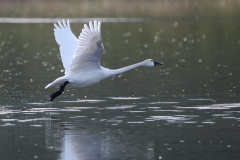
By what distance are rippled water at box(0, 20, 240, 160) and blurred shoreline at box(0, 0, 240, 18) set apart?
17669mm

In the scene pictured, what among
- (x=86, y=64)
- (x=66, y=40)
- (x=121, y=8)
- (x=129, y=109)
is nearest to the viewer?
(x=86, y=64)

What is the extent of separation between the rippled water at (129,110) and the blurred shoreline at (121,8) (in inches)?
696

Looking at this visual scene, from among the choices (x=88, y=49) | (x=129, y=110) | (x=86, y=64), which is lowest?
(x=129, y=110)

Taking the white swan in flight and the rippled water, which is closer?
the rippled water

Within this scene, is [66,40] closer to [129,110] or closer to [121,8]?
[129,110]

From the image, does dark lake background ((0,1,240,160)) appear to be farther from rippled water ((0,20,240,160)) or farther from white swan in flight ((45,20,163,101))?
white swan in flight ((45,20,163,101))

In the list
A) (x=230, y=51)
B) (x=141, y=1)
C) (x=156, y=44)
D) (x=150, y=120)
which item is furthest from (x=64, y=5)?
(x=150, y=120)

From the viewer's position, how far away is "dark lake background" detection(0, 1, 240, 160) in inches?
449

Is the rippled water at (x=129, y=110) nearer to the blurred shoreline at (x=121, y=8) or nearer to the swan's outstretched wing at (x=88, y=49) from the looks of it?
the swan's outstretched wing at (x=88, y=49)

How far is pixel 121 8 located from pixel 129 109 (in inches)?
1410

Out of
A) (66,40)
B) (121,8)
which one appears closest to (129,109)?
(66,40)

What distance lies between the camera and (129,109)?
14797 millimetres

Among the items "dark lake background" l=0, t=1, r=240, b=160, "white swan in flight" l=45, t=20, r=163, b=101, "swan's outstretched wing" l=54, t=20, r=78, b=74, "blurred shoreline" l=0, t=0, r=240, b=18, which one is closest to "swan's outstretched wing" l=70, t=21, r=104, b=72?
"white swan in flight" l=45, t=20, r=163, b=101

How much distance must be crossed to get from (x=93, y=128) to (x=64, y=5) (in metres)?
40.5
